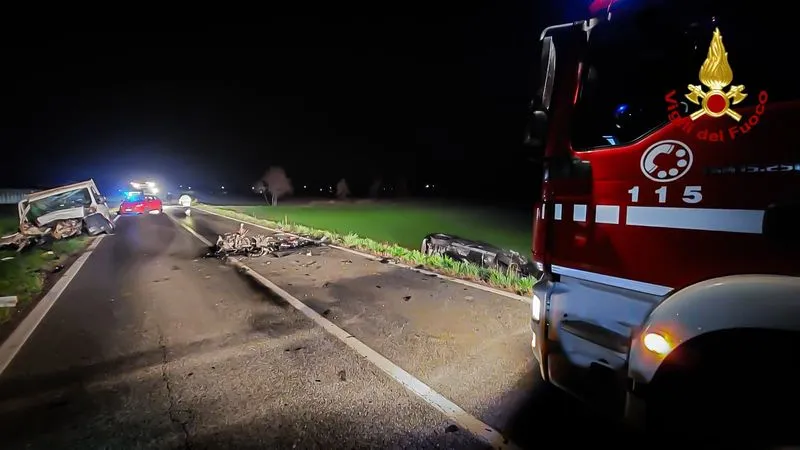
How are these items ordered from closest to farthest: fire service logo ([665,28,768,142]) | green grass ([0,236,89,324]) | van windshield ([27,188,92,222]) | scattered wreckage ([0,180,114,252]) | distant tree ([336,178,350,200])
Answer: fire service logo ([665,28,768,142]) < green grass ([0,236,89,324]) < scattered wreckage ([0,180,114,252]) < van windshield ([27,188,92,222]) < distant tree ([336,178,350,200])

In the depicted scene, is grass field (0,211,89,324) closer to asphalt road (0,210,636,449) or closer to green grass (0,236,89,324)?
green grass (0,236,89,324)

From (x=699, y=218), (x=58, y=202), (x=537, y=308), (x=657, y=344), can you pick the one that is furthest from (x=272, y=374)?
(x=58, y=202)

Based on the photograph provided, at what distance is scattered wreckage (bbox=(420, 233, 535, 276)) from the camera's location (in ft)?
28.7

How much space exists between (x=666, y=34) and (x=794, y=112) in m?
0.79

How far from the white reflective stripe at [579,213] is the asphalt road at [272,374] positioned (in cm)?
147

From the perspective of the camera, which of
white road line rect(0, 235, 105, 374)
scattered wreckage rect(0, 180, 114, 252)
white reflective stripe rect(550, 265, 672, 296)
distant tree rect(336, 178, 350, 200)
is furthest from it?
distant tree rect(336, 178, 350, 200)

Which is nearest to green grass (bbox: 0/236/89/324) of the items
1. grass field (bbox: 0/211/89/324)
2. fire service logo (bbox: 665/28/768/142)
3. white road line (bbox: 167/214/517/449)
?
grass field (bbox: 0/211/89/324)

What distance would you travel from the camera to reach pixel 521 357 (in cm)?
397

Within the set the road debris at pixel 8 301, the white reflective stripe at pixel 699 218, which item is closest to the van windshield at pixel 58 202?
the road debris at pixel 8 301

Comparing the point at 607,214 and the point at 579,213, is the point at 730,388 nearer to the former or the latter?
the point at 607,214

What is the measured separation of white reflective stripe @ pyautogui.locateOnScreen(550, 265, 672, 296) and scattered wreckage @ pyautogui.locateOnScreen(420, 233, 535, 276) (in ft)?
17.5

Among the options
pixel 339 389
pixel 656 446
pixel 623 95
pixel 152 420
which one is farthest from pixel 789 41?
pixel 152 420

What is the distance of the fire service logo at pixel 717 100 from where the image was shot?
6.00ft

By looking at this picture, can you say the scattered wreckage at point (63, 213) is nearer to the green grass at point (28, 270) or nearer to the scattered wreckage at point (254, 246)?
the green grass at point (28, 270)
